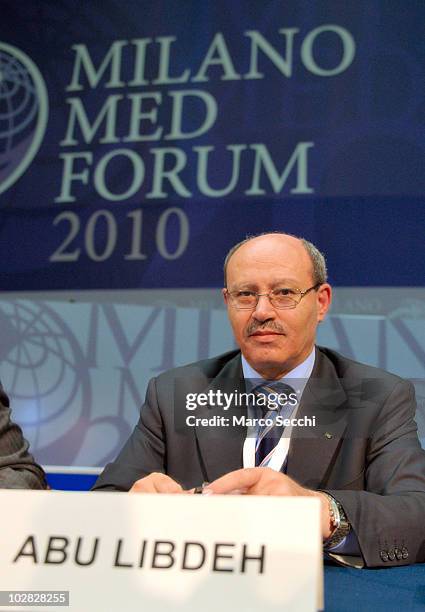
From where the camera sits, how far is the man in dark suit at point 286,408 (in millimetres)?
2094

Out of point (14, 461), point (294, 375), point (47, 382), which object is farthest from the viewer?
point (47, 382)

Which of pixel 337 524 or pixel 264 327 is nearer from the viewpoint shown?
pixel 337 524

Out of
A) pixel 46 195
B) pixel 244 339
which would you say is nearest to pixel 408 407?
pixel 244 339

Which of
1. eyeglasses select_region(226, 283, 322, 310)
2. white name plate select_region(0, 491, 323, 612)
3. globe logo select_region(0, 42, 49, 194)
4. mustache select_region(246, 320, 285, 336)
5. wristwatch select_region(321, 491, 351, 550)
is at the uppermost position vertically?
globe logo select_region(0, 42, 49, 194)

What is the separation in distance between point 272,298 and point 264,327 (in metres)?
0.09

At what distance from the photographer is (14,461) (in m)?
2.02

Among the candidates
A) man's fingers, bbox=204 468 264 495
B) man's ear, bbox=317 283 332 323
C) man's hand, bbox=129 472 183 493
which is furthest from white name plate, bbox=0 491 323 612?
man's ear, bbox=317 283 332 323

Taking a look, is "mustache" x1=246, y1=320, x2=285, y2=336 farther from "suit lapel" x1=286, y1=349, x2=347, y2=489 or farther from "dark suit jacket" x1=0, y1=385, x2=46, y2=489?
"dark suit jacket" x1=0, y1=385, x2=46, y2=489

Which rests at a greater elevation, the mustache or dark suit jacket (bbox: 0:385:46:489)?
the mustache

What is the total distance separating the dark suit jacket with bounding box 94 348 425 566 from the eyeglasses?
252 millimetres

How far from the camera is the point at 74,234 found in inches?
144

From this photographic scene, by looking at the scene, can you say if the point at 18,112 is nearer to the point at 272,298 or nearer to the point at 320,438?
the point at 272,298

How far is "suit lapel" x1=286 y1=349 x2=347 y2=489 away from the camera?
2090mm

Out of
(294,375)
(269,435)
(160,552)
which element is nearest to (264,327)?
(294,375)
